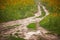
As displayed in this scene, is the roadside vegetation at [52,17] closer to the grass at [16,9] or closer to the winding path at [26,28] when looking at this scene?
the winding path at [26,28]

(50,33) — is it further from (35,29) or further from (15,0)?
(15,0)

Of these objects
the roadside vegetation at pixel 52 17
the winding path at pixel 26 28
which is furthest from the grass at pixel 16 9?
the roadside vegetation at pixel 52 17

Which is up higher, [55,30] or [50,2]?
[50,2]

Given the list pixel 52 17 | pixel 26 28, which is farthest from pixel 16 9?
pixel 52 17

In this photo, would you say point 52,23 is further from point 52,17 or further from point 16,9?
point 16,9

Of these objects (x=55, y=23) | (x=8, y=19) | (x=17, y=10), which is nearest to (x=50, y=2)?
(x=55, y=23)

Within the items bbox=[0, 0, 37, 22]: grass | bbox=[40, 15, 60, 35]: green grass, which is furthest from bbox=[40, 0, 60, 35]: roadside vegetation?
bbox=[0, 0, 37, 22]: grass
